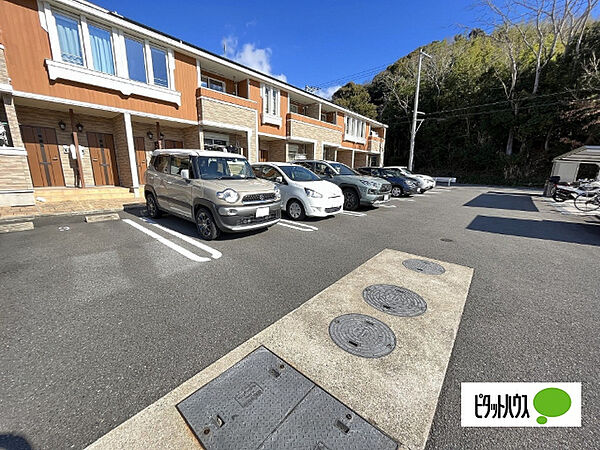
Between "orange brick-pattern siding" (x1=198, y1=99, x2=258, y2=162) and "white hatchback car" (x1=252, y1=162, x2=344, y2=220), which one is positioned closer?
"white hatchback car" (x1=252, y1=162, x2=344, y2=220)

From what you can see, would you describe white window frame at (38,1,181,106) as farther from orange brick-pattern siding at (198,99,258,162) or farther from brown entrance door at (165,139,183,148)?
brown entrance door at (165,139,183,148)

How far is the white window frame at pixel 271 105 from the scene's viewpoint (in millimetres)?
13483

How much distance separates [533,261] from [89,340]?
251 inches

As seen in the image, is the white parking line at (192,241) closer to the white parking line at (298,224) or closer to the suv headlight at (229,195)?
the suv headlight at (229,195)

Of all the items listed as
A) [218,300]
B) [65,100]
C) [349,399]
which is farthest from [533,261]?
[65,100]

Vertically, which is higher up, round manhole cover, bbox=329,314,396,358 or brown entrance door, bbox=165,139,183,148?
brown entrance door, bbox=165,139,183,148

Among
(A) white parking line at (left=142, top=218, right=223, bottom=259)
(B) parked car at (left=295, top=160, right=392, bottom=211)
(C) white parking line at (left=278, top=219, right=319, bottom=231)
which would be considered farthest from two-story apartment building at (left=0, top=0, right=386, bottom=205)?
(C) white parking line at (left=278, top=219, right=319, bottom=231)

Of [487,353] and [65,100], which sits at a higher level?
[65,100]

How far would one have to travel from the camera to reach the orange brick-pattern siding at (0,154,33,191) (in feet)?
21.6

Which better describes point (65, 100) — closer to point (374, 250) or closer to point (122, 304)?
point (122, 304)

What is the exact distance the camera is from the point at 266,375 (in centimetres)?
186

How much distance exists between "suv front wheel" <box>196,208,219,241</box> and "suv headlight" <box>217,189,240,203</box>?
0.53 meters

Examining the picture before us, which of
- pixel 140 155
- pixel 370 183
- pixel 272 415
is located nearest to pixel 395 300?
pixel 272 415

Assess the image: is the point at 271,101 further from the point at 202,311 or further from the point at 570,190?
the point at 570,190
